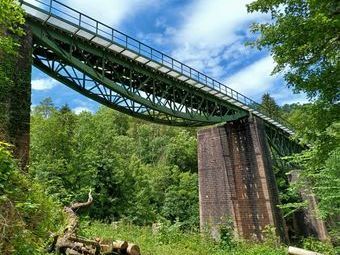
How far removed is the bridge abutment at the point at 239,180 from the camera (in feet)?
76.2

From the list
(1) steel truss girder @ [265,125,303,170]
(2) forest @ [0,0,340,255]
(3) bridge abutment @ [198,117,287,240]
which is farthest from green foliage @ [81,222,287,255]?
(1) steel truss girder @ [265,125,303,170]

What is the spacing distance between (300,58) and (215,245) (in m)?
9.50

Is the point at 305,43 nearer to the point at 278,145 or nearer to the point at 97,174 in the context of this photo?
the point at 97,174

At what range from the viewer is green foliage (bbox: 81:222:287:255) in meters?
12.3

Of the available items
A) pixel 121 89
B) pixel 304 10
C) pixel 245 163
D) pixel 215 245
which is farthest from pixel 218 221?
pixel 304 10

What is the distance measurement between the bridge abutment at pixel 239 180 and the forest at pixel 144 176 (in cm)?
164

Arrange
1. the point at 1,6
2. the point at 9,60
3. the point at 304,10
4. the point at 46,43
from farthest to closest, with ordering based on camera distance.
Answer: the point at 46,43 → the point at 9,60 → the point at 304,10 → the point at 1,6

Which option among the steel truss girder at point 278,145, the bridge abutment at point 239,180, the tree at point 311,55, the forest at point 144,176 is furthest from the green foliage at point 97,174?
the tree at point 311,55

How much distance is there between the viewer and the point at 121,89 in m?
16.5

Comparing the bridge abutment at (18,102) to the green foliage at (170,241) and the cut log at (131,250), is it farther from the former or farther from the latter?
the cut log at (131,250)

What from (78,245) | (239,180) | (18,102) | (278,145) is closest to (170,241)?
(78,245)

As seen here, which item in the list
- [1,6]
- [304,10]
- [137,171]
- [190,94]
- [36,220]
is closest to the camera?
[36,220]

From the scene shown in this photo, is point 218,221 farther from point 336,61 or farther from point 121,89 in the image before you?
point 336,61

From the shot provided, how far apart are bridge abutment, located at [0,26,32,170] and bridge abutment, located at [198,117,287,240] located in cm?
1502
